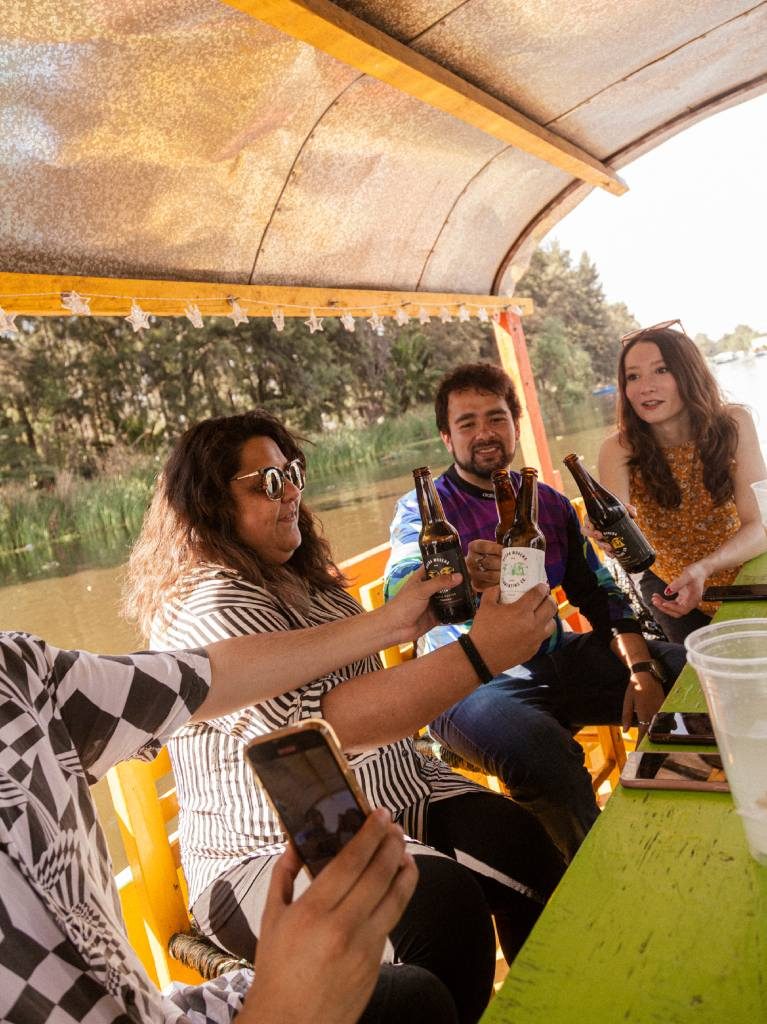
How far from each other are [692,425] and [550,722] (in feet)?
4.92

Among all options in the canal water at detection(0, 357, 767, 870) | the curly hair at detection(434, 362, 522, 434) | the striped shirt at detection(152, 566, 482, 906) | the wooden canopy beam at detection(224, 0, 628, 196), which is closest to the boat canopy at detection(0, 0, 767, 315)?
the wooden canopy beam at detection(224, 0, 628, 196)

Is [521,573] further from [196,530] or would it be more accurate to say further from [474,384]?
[474,384]

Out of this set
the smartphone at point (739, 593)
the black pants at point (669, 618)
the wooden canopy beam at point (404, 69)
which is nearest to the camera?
the smartphone at point (739, 593)

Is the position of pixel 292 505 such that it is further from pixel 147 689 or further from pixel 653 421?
pixel 653 421

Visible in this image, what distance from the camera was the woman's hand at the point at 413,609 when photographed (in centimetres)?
176

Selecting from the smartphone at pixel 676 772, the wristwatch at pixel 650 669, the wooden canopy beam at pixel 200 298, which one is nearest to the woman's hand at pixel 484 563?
the wristwatch at pixel 650 669

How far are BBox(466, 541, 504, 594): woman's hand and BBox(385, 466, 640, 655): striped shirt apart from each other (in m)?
0.52

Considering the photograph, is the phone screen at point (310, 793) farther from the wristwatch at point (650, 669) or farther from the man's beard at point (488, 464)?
the man's beard at point (488, 464)

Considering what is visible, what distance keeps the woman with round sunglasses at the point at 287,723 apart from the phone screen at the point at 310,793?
67 cm

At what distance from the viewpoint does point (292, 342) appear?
80.8 feet

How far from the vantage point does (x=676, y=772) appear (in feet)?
3.66

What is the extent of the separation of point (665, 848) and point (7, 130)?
2.62 m

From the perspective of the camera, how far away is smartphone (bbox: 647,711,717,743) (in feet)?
3.97

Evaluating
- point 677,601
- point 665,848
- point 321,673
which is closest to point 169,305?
point 321,673
